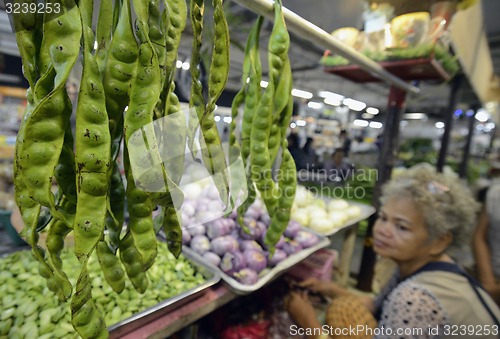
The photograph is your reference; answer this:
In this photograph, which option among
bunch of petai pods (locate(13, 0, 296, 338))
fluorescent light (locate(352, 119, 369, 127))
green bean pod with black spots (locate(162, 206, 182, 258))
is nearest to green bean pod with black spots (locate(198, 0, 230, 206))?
bunch of petai pods (locate(13, 0, 296, 338))

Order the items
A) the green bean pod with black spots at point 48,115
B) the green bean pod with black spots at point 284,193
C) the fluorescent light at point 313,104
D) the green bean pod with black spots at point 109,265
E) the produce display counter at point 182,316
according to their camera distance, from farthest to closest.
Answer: the fluorescent light at point 313,104, the produce display counter at point 182,316, the green bean pod with black spots at point 284,193, the green bean pod with black spots at point 109,265, the green bean pod with black spots at point 48,115

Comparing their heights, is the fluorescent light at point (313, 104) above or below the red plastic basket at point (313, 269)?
above

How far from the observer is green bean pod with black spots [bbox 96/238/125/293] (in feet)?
1.94

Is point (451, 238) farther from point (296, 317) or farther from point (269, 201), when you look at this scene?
point (269, 201)

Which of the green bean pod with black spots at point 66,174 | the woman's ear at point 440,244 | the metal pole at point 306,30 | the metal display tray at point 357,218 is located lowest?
the metal display tray at point 357,218

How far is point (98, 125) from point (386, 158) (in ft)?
9.94

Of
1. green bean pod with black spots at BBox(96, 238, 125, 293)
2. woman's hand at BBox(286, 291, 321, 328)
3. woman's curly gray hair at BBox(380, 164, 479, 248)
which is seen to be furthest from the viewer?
woman's hand at BBox(286, 291, 321, 328)

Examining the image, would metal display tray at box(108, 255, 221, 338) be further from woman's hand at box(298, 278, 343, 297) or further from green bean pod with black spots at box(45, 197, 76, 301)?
woman's hand at box(298, 278, 343, 297)

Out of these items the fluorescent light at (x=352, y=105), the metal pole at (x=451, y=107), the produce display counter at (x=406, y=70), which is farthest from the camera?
the metal pole at (x=451, y=107)

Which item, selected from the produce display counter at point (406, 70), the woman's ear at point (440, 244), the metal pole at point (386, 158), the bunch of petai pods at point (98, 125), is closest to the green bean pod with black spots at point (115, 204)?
the bunch of petai pods at point (98, 125)

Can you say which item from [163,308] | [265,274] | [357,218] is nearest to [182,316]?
[163,308]

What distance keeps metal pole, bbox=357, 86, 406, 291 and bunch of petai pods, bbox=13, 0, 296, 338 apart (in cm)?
266

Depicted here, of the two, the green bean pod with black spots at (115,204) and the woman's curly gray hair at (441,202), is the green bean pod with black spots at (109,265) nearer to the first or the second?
the green bean pod with black spots at (115,204)

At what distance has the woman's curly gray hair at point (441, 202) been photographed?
1562mm
